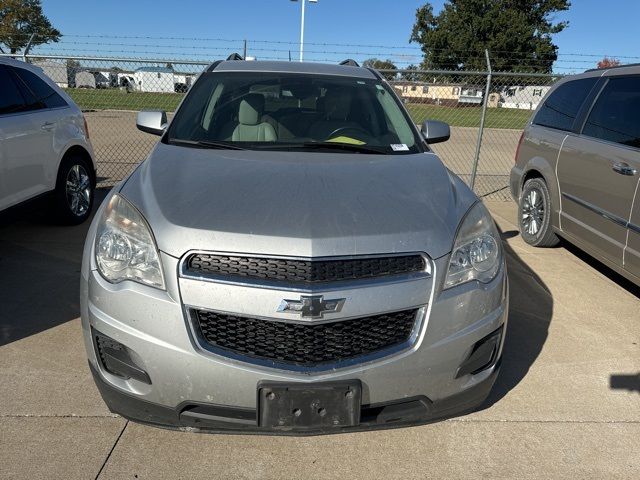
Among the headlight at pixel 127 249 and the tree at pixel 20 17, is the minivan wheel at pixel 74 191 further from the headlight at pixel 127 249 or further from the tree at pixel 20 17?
the tree at pixel 20 17

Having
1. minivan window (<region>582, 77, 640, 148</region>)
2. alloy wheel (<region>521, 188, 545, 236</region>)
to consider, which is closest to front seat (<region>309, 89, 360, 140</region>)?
minivan window (<region>582, 77, 640, 148</region>)

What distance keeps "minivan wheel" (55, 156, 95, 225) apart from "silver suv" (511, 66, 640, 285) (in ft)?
16.2

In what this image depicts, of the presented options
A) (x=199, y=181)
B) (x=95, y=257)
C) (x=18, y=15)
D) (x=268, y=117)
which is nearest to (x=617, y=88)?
(x=268, y=117)

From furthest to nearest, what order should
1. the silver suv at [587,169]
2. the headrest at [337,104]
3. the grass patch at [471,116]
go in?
the grass patch at [471,116], the silver suv at [587,169], the headrest at [337,104]

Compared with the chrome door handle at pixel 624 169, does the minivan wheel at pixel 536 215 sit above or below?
below

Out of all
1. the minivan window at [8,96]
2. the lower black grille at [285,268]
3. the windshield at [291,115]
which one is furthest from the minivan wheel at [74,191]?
the lower black grille at [285,268]

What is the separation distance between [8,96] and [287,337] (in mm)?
4223

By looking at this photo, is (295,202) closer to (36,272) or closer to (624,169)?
(624,169)

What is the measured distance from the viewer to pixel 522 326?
151 inches

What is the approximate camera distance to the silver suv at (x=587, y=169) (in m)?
4.11

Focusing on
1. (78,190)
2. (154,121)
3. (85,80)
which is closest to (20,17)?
(85,80)

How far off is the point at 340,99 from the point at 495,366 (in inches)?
83.9

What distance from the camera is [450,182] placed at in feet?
9.09

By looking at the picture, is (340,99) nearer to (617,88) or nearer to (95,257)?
(95,257)
